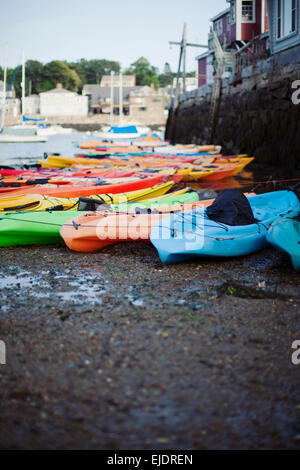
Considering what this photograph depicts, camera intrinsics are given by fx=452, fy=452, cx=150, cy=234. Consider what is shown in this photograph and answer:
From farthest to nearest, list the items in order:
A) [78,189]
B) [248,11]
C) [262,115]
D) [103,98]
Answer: [103,98] → [248,11] → [262,115] → [78,189]

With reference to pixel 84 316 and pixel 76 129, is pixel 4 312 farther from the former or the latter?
pixel 76 129

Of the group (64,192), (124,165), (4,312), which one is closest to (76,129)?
(124,165)

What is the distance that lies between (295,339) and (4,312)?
2.34 m

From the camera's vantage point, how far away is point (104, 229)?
5.49 metres

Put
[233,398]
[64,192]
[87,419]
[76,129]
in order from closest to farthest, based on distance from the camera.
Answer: [87,419] < [233,398] < [64,192] < [76,129]

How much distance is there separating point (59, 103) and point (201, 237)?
71.7 m

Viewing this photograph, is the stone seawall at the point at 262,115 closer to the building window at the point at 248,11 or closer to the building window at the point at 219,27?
the building window at the point at 248,11

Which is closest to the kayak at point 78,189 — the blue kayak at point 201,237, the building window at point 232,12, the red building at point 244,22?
the blue kayak at point 201,237

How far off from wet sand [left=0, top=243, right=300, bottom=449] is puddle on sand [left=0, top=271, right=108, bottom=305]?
12 mm

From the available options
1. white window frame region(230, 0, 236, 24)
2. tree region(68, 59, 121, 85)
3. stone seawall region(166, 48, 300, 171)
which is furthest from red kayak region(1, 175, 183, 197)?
tree region(68, 59, 121, 85)

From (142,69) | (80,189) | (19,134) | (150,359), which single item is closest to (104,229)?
(150,359)

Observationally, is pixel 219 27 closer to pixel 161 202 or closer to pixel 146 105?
pixel 161 202

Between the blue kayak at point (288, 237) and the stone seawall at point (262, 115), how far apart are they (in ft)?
20.2

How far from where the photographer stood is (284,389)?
2.72m
